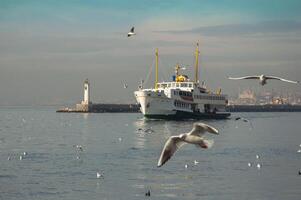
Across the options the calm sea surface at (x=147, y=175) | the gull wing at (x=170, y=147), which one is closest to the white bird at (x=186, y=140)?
the gull wing at (x=170, y=147)

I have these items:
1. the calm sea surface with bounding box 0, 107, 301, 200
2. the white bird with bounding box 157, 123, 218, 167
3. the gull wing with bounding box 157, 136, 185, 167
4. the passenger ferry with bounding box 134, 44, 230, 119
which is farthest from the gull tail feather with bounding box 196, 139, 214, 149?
the passenger ferry with bounding box 134, 44, 230, 119

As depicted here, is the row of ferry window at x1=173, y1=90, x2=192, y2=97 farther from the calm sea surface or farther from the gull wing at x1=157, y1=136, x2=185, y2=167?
the gull wing at x1=157, y1=136, x2=185, y2=167

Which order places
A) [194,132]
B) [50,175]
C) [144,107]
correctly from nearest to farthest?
[194,132]
[50,175]
[144,107]

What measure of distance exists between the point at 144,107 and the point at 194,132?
88479 millimetres

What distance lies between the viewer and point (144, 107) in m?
103

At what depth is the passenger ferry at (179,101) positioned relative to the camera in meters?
102

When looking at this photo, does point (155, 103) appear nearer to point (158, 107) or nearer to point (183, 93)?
point (158, 107)

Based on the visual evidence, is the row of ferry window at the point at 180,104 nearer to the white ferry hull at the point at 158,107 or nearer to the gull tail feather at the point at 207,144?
the white ferry hull at the point at 158,107

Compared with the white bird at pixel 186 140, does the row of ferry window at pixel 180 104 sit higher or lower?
higher

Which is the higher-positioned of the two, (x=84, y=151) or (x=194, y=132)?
(x=194, y=132)

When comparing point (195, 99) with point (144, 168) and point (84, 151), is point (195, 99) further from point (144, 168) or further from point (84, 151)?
Result: point (144, 168)

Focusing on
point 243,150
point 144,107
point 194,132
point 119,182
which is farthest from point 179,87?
point 194,132

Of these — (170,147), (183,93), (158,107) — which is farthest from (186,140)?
(183,93)

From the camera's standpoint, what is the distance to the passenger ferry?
334 ft
